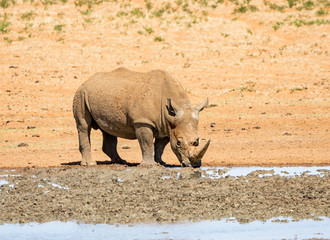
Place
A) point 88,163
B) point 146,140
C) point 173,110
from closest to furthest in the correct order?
1. point 173,110
2. point 146,140
3. point 88,163

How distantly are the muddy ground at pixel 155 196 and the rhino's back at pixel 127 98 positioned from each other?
1081mm

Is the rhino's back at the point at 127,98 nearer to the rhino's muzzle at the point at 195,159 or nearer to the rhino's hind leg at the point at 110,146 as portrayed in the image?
the rhino's hind leg at the point at 110,146

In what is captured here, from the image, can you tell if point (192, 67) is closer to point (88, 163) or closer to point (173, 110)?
point (88, 163)

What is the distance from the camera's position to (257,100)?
72.3 ft

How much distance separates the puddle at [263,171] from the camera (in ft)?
44.1

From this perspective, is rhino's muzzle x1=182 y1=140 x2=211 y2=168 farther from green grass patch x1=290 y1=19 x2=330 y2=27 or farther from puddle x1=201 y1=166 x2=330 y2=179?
green grass patch x1=290 y1=19 x2=330 y2=27

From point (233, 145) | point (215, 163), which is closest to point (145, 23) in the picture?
point (233, 145)

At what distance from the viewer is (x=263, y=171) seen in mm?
13672

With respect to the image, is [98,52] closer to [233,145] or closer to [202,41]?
[202,41]

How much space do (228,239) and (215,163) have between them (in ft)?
19.5

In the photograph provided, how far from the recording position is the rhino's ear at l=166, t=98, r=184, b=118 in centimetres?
1354

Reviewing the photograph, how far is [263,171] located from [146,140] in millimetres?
2163

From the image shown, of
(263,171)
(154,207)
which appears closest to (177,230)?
(154,207)

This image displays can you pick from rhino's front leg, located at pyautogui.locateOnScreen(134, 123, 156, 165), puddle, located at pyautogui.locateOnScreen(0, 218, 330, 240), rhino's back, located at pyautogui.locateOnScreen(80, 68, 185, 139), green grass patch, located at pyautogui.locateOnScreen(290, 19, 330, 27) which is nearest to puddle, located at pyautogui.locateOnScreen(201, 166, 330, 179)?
rhino's front leg, located at pyautogui.locateOnScreen(134, 123, 156, 165)
